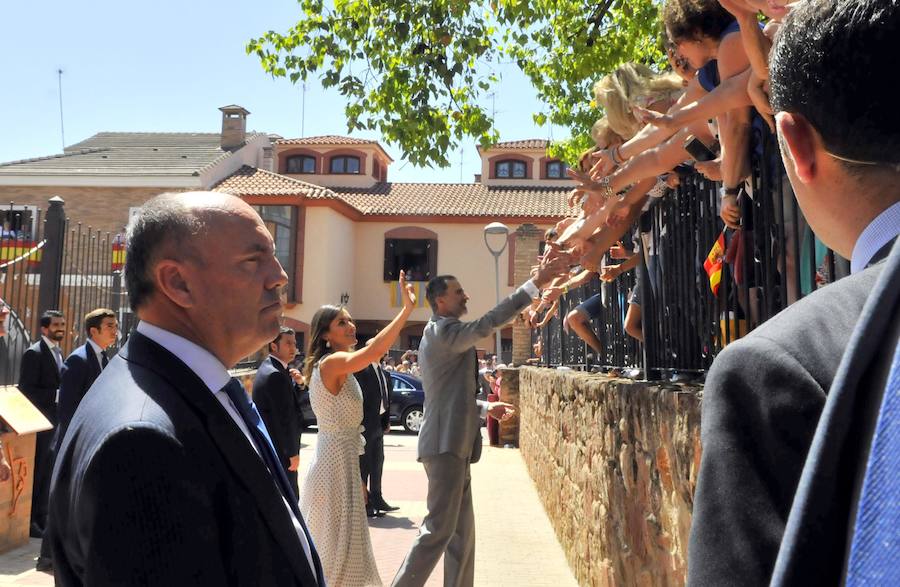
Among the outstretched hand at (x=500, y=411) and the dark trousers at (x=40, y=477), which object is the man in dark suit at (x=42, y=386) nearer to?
the dark trousers at (x=40, y=477)

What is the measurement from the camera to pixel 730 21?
347cm

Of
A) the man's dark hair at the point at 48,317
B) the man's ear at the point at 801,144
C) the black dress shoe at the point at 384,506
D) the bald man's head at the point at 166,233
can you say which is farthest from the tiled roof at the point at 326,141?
the man's ear at the point at 801,144

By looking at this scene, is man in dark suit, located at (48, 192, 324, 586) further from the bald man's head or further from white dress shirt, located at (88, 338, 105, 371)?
white dress shirt, located at (88, 338, 105, 371)

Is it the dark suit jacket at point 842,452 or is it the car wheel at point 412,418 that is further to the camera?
the car wheel at point 412,418

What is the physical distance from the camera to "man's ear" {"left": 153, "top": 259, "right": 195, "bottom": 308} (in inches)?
77.0

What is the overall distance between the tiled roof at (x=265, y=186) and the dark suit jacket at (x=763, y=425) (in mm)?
36113

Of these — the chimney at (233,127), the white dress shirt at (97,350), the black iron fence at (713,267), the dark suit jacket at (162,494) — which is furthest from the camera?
the chimney at (233,127)

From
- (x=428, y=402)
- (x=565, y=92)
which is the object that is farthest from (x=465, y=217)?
(x=428, y=402)

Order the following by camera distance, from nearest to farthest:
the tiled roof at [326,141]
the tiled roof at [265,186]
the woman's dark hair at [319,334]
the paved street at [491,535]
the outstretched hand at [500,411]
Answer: the woman's dark hair at [319,334]
the outstretched hand at [500,411]
the paved street at [491,535]
the tiled roof at [265,186]
the tiled roof at [326,141]

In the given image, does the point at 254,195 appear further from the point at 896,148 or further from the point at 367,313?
the point at 896,148

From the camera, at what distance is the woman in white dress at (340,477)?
536 centimetres

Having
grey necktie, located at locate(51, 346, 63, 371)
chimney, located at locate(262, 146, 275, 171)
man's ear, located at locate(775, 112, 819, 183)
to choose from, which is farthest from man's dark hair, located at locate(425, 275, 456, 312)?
chimney, located at locate(262, 146, 275, 171)

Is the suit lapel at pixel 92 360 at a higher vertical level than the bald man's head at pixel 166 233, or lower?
lower

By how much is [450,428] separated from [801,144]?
4794mm
